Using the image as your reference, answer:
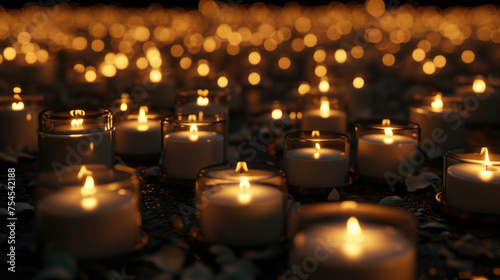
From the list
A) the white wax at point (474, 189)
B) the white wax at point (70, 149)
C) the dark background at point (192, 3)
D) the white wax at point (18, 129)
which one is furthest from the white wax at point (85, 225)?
the dark background at point (192, 3)

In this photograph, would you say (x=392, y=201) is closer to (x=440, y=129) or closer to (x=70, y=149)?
→ (x=440, y=129)

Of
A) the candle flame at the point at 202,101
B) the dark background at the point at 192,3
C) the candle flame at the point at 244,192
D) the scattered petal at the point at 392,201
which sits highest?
the dark background at the point at 192,3

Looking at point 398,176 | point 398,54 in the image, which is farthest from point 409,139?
point 398,54

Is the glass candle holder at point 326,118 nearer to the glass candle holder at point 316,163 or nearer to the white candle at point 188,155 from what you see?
the glass candle holder at point 316,163

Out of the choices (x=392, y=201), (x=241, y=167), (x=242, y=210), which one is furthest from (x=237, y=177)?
(x=392, y=201)

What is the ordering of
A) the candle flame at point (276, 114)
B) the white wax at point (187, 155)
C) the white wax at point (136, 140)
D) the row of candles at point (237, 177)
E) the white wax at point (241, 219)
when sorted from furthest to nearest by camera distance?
1. the candle flame at point (276, 114)
2. the white wax at point (136, 140)
3. the white wax at point (187, 155)
4. the white wax at point (241, 219)
5. the row of candles at point (237, 177)

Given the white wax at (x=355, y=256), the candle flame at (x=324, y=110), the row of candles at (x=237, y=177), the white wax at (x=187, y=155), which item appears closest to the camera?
the white wax at (x=355, y=256)

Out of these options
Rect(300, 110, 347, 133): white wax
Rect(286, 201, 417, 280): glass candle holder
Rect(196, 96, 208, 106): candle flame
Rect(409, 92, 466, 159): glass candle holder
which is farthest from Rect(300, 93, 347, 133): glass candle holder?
Rect(286, 201, 417, 280): glass candle holder

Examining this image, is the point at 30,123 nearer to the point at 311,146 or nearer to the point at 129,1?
the point at 311,146
